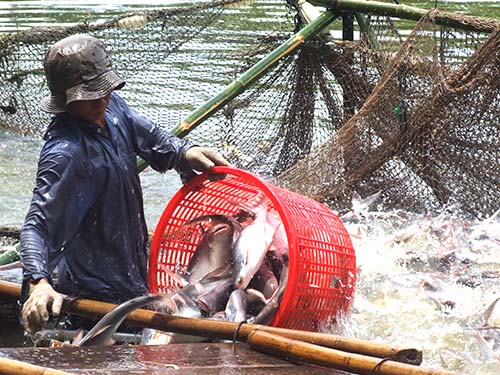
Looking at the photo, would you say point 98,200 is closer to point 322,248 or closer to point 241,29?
point 322,248

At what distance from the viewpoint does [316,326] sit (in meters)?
5.05

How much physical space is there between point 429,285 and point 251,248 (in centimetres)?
206

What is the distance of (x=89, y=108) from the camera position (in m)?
4.73

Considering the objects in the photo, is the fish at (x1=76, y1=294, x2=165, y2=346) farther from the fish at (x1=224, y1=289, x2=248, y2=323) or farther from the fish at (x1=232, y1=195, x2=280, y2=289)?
the fish at (x1=232, y1=195, x2=280, y2=289)

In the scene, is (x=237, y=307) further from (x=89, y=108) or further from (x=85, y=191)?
(x=89, y=108)

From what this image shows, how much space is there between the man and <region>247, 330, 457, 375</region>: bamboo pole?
0.89m

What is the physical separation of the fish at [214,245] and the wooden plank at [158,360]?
0.99 m

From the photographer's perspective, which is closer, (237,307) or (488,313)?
(237,307)

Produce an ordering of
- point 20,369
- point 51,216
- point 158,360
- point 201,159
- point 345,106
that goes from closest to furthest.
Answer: point 20,369 < point 158,360 < point 51,216 < point 201,159 < point 345,106

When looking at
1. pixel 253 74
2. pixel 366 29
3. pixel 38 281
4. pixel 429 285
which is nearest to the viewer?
pixel 38 281

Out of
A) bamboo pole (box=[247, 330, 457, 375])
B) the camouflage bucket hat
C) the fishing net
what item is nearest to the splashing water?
the fishing net

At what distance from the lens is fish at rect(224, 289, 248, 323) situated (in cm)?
478

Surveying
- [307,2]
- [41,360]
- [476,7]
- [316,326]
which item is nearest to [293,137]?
[307,2]

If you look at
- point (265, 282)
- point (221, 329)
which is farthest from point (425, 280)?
point (221, 329)
